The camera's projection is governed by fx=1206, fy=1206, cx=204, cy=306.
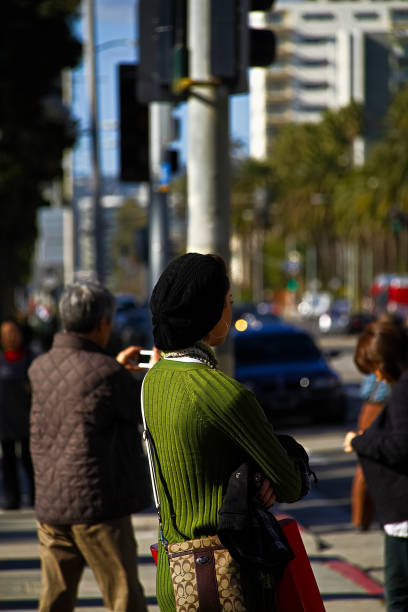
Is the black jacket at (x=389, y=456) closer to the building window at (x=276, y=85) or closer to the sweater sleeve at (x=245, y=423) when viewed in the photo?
the sweater sleeve at (x=245, y=423)

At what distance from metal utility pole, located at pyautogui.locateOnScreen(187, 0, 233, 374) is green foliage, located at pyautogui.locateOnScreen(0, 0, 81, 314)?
66.0 ft

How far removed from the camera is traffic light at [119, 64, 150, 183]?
12.8 meters

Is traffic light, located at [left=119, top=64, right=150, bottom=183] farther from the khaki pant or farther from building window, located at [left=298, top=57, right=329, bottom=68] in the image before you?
building window, located at [left=298, top=57, right=329, bottom=68]

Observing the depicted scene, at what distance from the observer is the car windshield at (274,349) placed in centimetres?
1844

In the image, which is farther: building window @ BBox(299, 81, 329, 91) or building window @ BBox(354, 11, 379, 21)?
building window @ BBox(299, 81, 329, 91)

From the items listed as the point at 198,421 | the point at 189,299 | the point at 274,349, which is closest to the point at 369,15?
the point at 274,349

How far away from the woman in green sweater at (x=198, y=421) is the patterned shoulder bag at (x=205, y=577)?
29 mm

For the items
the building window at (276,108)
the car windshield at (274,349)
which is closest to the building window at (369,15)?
the car windshield at (274,349)

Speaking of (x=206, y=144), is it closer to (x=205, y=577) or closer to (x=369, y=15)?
(x=205, y=577)

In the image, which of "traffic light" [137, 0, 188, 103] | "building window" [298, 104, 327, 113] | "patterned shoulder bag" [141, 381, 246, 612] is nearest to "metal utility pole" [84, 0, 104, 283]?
"traffic light" [137, 0, 188, 103]

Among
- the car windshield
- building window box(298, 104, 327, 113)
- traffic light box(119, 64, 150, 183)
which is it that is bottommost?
the car windshield

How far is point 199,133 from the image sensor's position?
673cm

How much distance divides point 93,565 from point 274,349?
1407 cm

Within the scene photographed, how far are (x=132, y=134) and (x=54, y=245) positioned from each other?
23.3 meters
